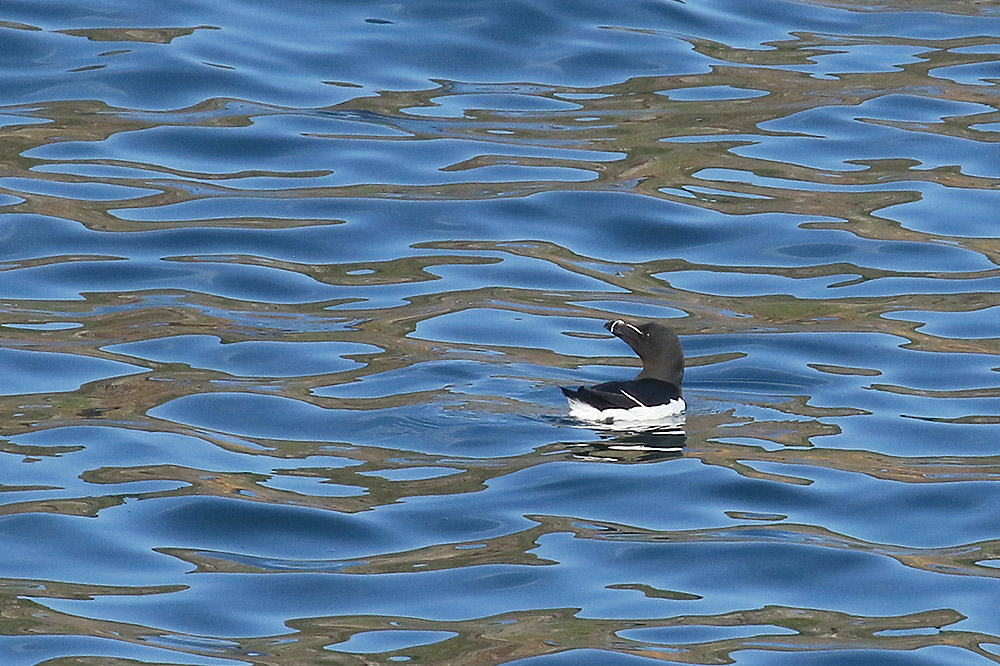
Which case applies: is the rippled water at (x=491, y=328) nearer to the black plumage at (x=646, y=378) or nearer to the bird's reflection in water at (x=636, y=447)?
the bird's reflection in water at (x=636, y=447)

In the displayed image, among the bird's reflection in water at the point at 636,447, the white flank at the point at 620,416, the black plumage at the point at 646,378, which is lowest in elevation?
the bird's reflection in water at the point at 636,447

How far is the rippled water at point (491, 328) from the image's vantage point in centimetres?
725

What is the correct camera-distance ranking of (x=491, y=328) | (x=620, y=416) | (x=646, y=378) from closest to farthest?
(x=620, y=416), (x=646, y=378), (x=491, y=328)

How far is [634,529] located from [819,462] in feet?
4.78

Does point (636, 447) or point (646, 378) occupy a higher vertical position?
point (646, 378)

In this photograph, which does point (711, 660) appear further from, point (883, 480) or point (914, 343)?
point (914, 343)

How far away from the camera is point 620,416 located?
955 cm

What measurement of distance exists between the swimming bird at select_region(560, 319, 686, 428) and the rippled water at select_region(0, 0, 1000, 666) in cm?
18

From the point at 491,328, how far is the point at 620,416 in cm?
193

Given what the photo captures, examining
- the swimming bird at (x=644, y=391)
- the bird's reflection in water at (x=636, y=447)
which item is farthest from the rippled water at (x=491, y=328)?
the swimming bird at (x=644, y=391)

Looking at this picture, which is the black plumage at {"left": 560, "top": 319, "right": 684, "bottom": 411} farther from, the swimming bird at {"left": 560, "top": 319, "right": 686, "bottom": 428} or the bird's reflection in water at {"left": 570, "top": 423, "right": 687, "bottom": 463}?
the bird's reflection in water at {"left": 570, "top": 423, "right": 687, "bottom": 463}

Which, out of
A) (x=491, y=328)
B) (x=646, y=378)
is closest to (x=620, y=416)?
(x=646, y=378)

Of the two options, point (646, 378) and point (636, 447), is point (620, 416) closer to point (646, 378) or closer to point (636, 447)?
point (636, 447)

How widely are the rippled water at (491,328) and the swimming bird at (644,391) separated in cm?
18
